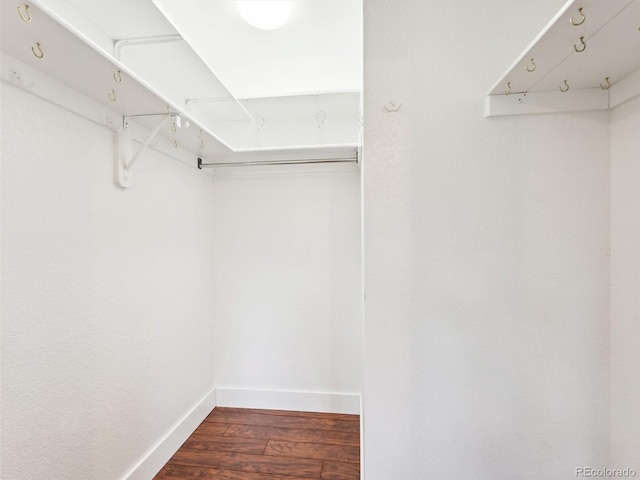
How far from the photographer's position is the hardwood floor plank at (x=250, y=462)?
5.45ft

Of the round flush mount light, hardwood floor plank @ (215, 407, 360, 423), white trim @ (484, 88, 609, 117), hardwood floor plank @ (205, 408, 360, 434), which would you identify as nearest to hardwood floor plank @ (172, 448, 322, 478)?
hardwood floor plank @ (205, 408, 360, 434)

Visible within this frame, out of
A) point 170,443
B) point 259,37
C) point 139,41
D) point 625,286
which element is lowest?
point 170,443

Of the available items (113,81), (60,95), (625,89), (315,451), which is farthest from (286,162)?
(315,451)

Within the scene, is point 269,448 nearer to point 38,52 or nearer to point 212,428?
point 212,428

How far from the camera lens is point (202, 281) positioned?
7.19 ft

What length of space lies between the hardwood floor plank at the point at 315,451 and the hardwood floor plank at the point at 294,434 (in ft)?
0.13

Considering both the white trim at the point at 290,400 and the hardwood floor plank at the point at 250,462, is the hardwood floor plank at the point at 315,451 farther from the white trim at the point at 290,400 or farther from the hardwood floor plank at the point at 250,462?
the white trim at the point at 290,400

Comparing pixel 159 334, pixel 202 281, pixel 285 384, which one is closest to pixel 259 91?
pixel 202 281

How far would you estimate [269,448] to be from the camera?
1.84m

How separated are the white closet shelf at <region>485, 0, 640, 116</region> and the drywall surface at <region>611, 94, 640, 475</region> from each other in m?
0.11

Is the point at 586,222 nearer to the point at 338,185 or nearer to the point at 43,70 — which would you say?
the point at 338,185

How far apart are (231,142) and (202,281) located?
46.7 inches

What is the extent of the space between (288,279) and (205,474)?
4.30 feet

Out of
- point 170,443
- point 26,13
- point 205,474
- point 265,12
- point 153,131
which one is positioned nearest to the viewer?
point 26,13
